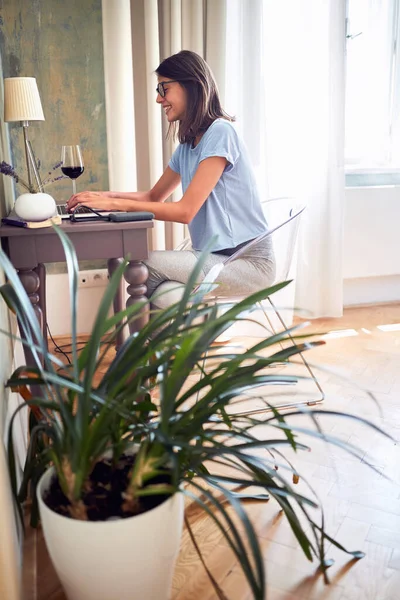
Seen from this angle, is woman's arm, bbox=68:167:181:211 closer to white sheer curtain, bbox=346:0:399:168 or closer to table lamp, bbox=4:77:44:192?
table lamp, bbox=4:77:44:192

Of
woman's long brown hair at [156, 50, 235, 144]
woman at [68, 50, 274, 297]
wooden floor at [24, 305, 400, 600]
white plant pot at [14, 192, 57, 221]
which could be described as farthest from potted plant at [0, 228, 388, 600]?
woman's long brown hair at [156, 50, 235, 144]

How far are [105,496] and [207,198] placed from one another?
136 centimetres

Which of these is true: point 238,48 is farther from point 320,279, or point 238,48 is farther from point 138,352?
point 138,352

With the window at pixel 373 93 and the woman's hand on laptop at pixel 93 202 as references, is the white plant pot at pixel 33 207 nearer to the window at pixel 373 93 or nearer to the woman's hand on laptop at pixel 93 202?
the woman's hand on laptop at pixel 93 202

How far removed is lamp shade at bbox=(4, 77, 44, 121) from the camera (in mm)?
2244

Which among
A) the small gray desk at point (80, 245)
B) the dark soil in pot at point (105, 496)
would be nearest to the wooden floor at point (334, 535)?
the dark soil in pot at point (105, 496)

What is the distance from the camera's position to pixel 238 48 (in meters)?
3.00

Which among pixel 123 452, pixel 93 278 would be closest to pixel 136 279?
pixel 123 452

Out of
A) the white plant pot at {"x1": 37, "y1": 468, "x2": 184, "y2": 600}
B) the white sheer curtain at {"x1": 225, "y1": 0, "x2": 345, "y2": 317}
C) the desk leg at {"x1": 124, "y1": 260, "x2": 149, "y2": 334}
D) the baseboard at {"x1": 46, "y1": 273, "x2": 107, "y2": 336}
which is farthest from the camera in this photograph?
the baseboard at {"x1": 46, "y1": 273, "x2": 107, "y2": 336}

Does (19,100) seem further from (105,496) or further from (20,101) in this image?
(105,496)

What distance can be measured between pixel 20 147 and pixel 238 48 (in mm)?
1147

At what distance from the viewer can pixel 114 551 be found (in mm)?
1058

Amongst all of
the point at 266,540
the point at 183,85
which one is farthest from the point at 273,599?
the point at 183,85

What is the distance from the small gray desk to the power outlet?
40.4 inches
